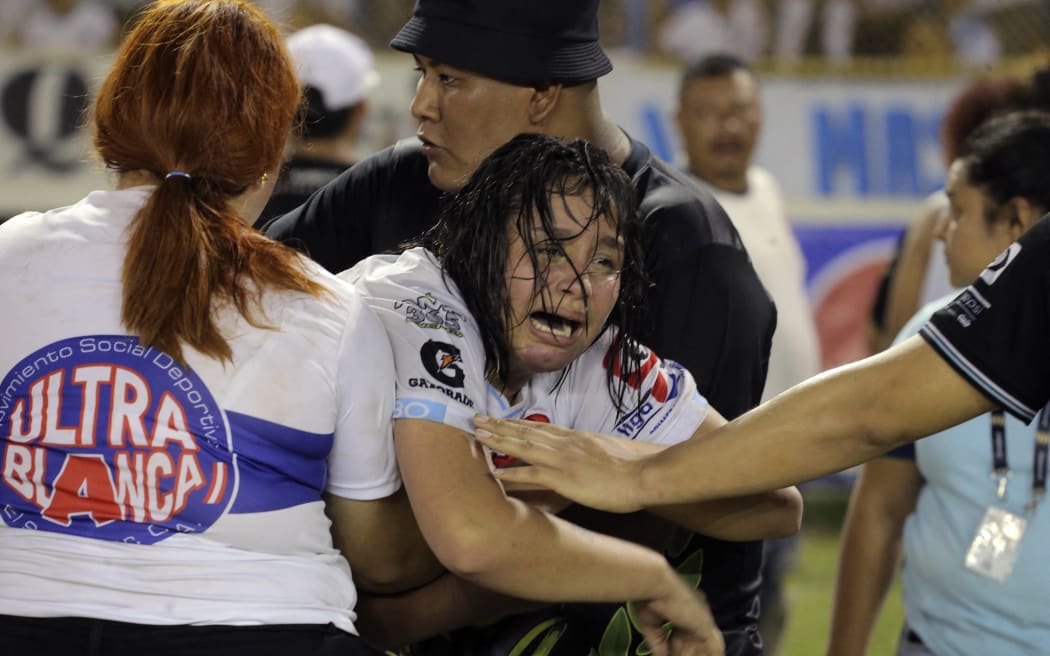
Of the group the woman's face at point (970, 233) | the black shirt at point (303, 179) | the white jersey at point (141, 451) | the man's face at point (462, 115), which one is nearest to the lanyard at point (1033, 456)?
the woman's face at point (970, 233)

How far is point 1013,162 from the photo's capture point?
3.21 metres

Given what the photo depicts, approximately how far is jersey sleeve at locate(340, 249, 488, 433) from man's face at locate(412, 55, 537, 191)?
58 cm

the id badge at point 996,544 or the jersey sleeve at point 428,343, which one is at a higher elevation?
the jersey sleeve at point 428,343

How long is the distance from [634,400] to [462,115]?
2.52 ft

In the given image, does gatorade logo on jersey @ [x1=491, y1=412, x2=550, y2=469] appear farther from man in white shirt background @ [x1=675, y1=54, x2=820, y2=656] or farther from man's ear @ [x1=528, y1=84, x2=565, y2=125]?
man in white shirt background @ [x1=675, y1=54, x2=820, y2=656]

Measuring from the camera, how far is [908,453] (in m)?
3.31

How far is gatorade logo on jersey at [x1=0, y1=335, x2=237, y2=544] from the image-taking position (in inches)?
74.9

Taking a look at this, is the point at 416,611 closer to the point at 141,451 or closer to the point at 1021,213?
the point at 141,451

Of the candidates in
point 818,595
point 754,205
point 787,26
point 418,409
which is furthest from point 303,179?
point 787,26

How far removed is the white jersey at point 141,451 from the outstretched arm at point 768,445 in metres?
0.39

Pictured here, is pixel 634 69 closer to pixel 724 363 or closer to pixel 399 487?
pixel 724 363

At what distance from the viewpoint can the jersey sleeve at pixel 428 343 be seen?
84.0 inches

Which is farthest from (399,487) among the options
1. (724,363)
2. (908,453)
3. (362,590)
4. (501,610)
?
(908,453)

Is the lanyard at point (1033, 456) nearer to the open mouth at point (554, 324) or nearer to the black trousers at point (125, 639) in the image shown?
the open mouth at point (554, 324)
